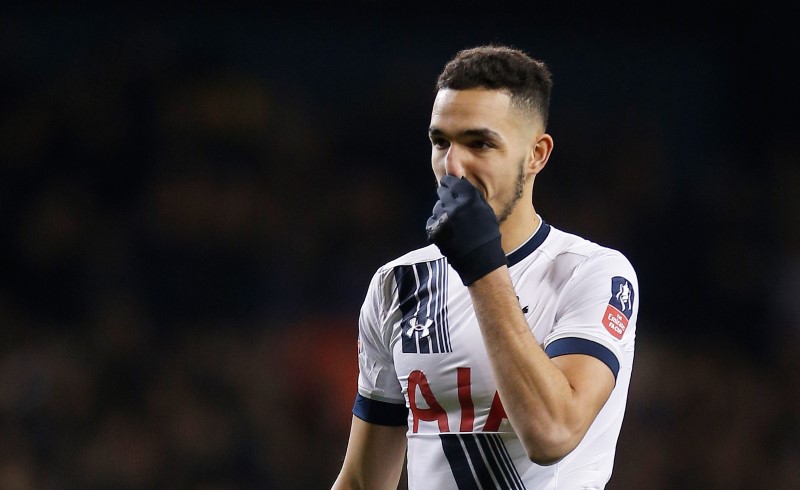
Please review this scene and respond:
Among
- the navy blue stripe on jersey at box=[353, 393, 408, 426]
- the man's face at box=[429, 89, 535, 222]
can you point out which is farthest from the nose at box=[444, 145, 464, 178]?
the navy blue stripe on jersey at box=[353, 393, 408, 426]

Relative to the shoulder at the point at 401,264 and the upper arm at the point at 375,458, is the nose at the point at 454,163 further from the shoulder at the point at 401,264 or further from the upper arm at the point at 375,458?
the upper arm at the point at 375,458

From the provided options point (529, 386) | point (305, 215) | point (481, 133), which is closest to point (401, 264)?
point (481, 133)

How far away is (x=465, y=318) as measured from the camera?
8.83 feet

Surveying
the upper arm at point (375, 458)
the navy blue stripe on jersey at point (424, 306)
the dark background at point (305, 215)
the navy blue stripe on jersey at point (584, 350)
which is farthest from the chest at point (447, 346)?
the dark background at point (305, 215)

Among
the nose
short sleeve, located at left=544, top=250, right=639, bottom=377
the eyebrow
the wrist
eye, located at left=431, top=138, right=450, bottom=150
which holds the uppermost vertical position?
the eyebrow

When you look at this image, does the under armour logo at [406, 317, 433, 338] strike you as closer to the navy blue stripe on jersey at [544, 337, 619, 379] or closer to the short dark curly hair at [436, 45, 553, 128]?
the navy blue stripe on jersey at [544, 337, 619, 379]

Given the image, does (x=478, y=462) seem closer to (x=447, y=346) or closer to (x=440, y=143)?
(x=447, y=346)

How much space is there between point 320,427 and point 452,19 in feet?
10.7

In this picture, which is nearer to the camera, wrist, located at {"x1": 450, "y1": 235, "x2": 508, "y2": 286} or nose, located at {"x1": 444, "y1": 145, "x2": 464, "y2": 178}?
wrist, located at {"x1": 450, "y1": 235, "x2": 508, "y2": 286}

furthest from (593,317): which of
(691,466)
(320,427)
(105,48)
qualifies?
(105,48)

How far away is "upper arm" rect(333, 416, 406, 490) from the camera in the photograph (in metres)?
2.98

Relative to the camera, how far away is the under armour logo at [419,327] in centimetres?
274

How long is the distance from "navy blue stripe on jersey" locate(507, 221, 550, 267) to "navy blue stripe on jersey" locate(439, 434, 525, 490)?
1.54 ft

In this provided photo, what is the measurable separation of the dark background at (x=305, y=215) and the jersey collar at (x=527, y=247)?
130 inches
